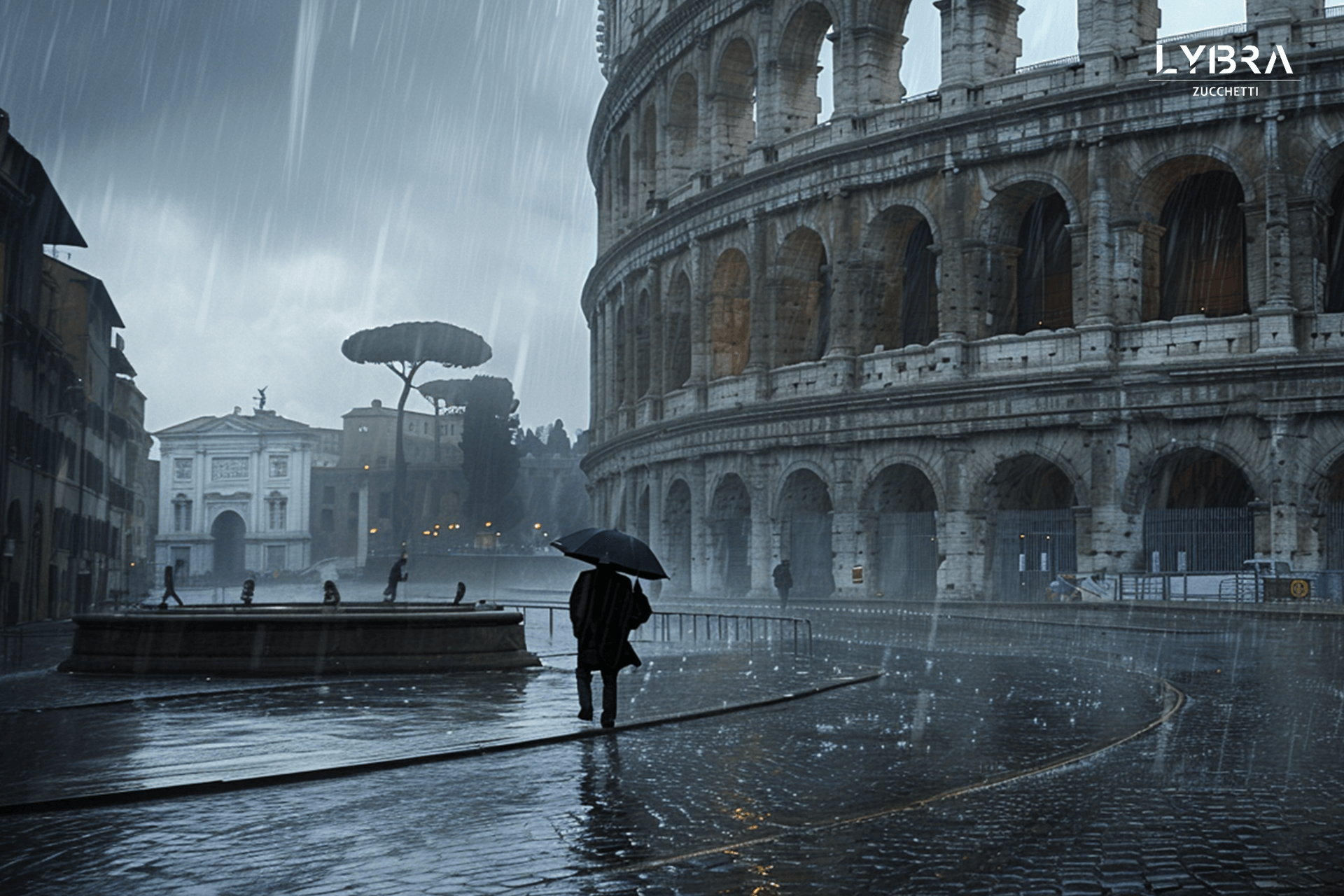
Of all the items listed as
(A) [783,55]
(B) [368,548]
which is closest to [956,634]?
(A) [783,55]

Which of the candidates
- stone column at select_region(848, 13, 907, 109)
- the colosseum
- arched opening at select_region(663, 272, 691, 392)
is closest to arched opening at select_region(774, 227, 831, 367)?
the colosseum

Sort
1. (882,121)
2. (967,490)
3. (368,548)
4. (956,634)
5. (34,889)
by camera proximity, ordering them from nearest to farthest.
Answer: (34,889) → (956,634) → (967,490) → (882,121) → (368,548)

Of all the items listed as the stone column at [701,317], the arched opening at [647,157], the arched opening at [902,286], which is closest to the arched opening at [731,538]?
the stone column at [701,317]

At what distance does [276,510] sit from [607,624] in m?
87.8

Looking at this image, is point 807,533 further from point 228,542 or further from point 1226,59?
point 228,542

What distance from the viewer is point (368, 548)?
3401 inches

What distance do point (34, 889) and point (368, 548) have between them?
83.2 meters

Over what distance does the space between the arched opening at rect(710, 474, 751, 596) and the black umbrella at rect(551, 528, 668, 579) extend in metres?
23.8

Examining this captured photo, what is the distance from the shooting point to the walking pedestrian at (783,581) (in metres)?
28.0

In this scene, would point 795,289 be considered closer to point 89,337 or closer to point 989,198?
point 989,198

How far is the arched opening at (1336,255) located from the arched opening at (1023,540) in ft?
18.1

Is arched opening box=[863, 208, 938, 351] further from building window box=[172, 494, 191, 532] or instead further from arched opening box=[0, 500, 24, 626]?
building window box=[172, 494, 191, 532]

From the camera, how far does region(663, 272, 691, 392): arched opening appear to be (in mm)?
35375

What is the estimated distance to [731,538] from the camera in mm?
33812
